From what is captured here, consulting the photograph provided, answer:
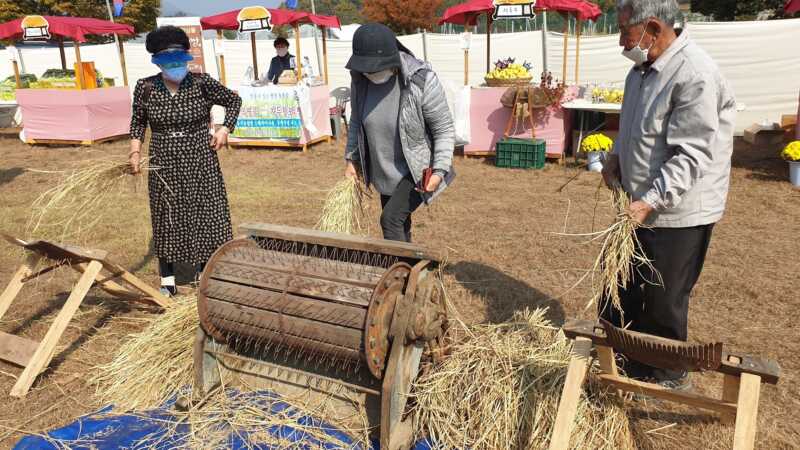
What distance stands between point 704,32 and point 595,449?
471 inches

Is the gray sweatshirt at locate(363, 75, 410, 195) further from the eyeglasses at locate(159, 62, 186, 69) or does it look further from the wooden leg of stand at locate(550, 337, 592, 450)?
the wooden leg of stand at locate(550, 337, 592, 450)

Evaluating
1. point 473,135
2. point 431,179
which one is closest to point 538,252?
point 431,179

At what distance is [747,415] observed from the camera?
1887 mm

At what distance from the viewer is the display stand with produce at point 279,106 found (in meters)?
10.7

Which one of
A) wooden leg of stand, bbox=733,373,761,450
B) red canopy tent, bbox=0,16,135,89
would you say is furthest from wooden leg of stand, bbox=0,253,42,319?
red canopy tent, bbox=0,16,135,89

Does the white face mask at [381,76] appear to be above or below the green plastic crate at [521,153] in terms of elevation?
above

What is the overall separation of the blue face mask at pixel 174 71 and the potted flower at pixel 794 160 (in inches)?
285

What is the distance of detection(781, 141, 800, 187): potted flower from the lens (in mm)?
7430

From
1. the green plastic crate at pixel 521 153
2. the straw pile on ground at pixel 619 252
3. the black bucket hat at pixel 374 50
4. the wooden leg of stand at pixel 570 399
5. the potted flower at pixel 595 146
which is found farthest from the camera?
the green plastic crate at pixel 521 153

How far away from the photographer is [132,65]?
1909cm

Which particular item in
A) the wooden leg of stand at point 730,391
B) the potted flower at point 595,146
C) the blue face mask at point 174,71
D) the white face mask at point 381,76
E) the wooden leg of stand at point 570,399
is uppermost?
the blue face mask at point 174,71

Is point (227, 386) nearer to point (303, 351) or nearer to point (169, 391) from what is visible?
point (169, 391)

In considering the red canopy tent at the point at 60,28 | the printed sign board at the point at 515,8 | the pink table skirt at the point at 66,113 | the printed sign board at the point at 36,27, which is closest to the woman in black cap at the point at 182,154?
the printed sign board at the point at 515,8

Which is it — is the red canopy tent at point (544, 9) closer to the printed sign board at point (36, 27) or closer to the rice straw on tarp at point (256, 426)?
the printed sign board at point (36, 27)
